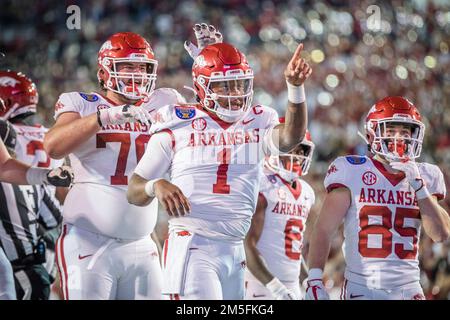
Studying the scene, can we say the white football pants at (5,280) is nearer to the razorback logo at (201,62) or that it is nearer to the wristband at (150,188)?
the wristband at (150,188)

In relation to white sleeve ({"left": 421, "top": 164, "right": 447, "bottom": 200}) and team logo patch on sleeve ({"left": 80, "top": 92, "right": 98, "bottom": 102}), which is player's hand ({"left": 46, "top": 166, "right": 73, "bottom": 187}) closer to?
team logo patch on sleeve ({"left": 80, "top": 92, "right": 98, "bottom": 102})

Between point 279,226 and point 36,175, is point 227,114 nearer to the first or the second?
point 36,175

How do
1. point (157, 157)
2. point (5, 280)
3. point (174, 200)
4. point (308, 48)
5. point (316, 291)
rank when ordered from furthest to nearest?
1. point (308, 48)
2. point (5, 280)
3. point (316, 291)
4. point (157, 157)
5. point (174, 200)

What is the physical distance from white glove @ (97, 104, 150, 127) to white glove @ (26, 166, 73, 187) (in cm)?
22

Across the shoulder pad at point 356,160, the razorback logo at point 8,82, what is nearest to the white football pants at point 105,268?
the shoulder pad at point 356,160

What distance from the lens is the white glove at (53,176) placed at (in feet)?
9.88

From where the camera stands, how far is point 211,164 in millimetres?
2840

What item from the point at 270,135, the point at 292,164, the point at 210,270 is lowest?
the point at 210,270

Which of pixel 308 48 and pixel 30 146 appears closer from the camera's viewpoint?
pixel 30 146

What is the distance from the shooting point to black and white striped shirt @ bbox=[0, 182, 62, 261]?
148 inches

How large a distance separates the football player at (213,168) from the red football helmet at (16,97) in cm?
124

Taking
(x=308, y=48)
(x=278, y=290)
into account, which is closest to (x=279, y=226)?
(x=278, y=290)

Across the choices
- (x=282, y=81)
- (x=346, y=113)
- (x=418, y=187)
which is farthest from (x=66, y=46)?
(x=418, y=187)

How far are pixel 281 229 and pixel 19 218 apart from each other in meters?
1.08
